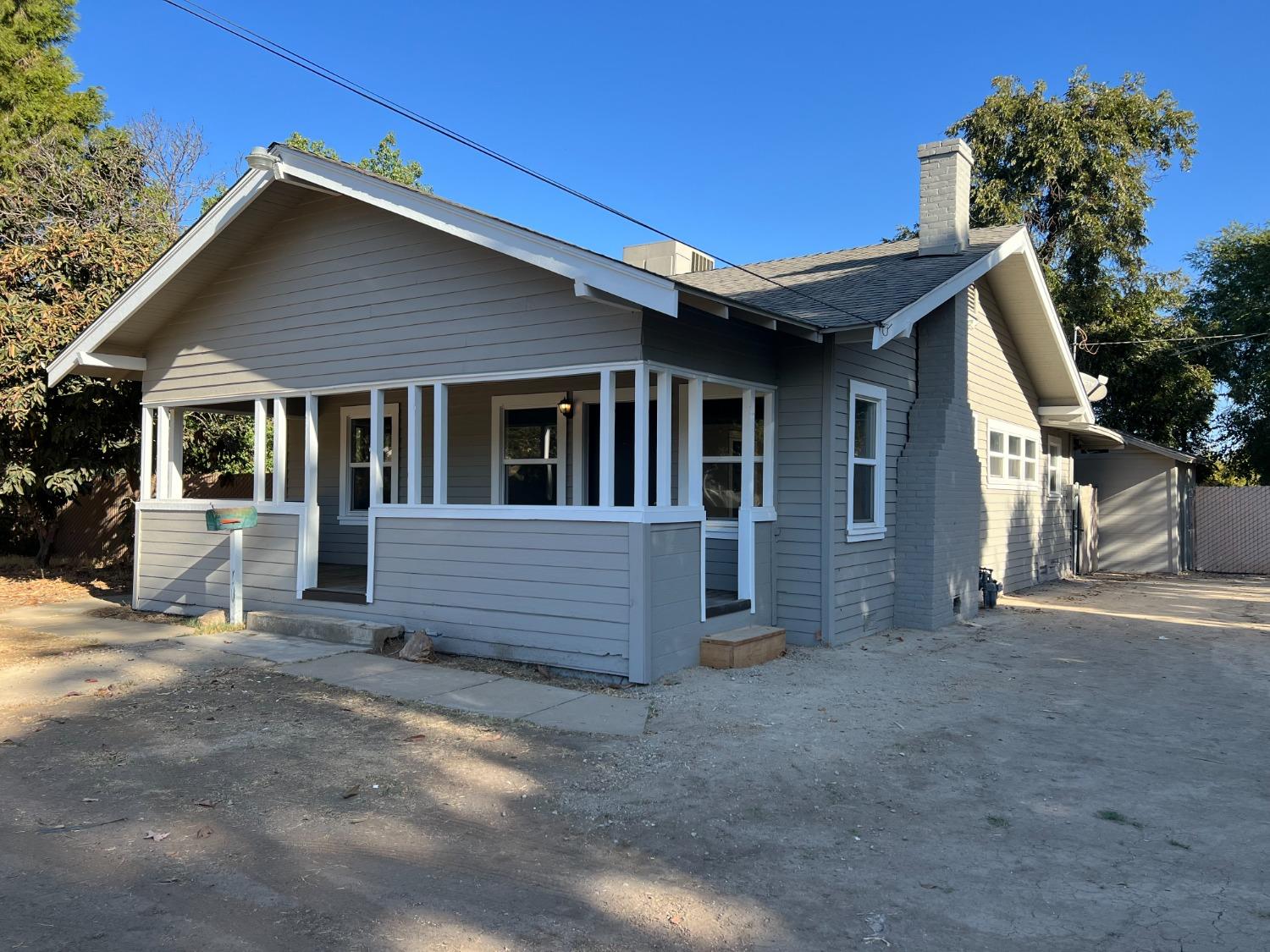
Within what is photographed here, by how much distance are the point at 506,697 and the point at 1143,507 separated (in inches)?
694

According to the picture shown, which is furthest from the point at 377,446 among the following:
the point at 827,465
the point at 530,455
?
the point at 827,465

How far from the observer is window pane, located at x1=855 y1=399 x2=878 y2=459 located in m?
9.79

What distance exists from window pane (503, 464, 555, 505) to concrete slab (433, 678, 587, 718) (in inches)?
140

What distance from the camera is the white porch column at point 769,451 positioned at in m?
9.12

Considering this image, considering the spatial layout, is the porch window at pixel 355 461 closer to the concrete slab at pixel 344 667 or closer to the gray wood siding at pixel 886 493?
the concrete slab at pixel 344 667

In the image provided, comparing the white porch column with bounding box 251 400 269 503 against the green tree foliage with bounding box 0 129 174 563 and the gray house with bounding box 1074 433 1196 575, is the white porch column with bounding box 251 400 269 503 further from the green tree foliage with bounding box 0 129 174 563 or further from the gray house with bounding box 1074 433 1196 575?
the gray house with bounding box 1074 433 1196 575

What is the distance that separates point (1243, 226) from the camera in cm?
2591

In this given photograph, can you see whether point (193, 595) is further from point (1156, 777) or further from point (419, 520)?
point (1156, 777)

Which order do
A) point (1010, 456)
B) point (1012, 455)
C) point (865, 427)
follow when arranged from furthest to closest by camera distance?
point (1012, 455)
point (1010, 456)
point (865, 427)

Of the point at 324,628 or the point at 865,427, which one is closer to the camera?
the point at 324,628

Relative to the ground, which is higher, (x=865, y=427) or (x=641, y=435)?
(x=865, y=427)

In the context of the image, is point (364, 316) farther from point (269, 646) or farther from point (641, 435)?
point (641, 435)

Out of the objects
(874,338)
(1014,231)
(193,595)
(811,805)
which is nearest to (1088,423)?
(1014,231)

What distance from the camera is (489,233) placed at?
7.59 m
